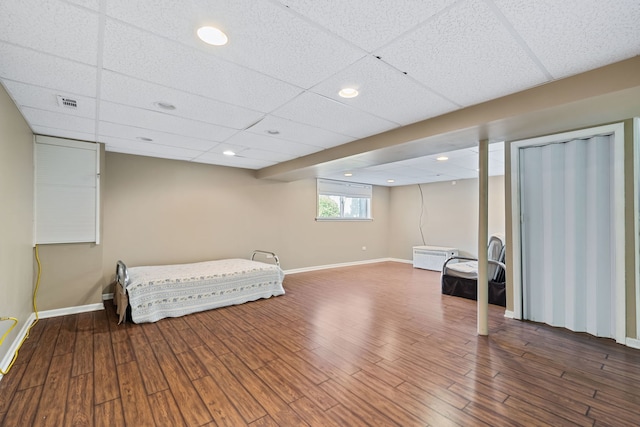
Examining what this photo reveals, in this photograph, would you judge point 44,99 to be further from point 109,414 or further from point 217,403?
point 217,403

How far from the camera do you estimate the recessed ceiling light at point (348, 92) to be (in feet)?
7.24

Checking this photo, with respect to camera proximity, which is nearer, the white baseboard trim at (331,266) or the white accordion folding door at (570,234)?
the white accordion folding door at (570,234)

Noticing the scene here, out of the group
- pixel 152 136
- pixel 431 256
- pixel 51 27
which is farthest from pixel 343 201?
pixel 51 27

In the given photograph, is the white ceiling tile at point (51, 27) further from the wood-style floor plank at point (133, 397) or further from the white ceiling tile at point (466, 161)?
the white ceiling tile at point (466, 161)

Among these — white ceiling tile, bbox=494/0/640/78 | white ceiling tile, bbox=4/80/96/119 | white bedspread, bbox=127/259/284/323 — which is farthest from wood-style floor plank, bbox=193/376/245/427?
white ceiling tile, bbox=494/0/640/78

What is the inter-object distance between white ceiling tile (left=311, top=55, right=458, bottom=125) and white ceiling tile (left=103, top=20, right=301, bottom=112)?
15.5 inches

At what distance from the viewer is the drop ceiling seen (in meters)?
1.39

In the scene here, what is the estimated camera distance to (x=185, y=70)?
1.94m

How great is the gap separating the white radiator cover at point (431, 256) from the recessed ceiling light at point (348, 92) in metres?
5.44

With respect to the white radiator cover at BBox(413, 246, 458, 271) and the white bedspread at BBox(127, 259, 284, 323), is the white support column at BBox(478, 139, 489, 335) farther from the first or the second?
the white radiator cover at BBox(413, 246, 458, 271)

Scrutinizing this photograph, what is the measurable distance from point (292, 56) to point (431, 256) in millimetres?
6319

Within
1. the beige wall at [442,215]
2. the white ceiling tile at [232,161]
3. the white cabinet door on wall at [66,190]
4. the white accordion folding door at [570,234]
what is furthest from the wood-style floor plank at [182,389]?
the beige wall at [442,215]

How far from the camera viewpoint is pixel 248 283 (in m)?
4.29

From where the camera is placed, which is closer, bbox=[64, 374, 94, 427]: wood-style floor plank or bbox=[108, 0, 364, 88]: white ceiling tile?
bbox=[108, 0, 364, 88]: white ceiling tile
